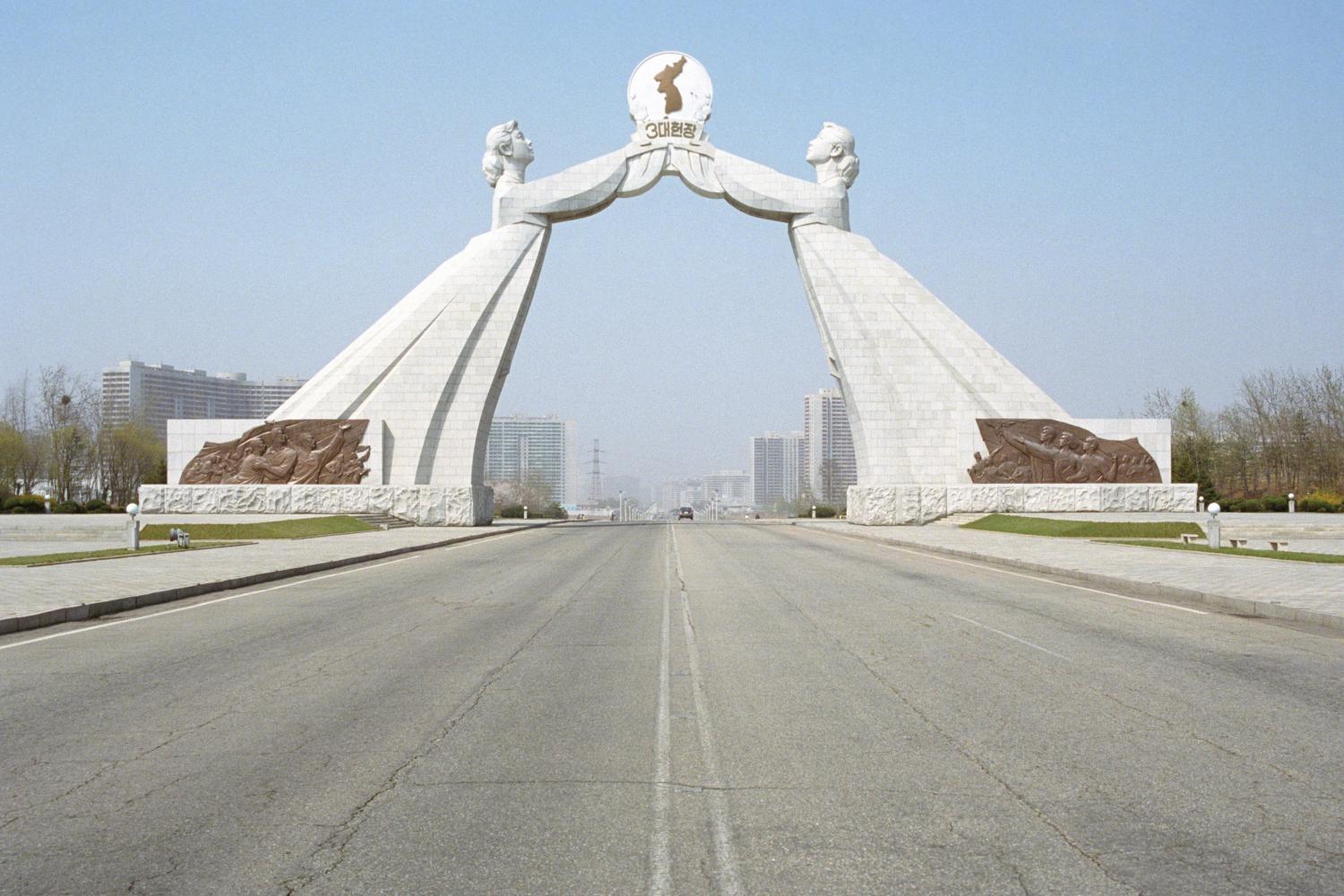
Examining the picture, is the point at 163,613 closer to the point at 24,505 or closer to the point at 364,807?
the point at 364,807

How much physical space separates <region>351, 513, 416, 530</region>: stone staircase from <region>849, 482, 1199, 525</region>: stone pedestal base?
18650mm

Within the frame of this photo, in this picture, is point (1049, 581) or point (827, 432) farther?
point (827, 432)

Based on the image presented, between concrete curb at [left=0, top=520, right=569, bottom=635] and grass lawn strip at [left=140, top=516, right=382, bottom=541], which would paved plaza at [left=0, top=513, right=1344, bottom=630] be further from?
grass lawn strip at [left=140, top=516, right=382, bottom=541]

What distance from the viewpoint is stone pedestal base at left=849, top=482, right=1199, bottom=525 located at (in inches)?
1587

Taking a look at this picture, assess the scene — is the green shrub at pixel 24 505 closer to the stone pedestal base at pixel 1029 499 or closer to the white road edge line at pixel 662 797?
the stone pedestal base at pixel 1029 499

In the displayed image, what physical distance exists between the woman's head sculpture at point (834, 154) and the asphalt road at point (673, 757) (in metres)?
36.7

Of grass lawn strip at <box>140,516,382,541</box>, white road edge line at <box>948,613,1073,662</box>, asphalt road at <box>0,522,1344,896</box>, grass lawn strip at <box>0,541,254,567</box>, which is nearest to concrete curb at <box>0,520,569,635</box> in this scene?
asphalt road at <box>0,522,1344,896</box>

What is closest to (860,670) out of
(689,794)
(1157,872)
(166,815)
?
(689,794)

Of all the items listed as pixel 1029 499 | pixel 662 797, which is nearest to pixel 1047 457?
pixel 1029 499

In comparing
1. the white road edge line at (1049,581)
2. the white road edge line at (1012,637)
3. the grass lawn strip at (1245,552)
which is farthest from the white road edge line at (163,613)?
the grass lawn strip at (1245,552)

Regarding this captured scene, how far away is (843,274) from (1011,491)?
11151 mm

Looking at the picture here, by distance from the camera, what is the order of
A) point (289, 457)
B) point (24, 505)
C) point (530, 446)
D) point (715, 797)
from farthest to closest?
point (530, 446)
point (24, 505)
point (289, 457)
point (715, 797)

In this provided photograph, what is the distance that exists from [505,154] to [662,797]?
42.8 metres

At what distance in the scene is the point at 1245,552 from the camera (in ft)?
67.7
